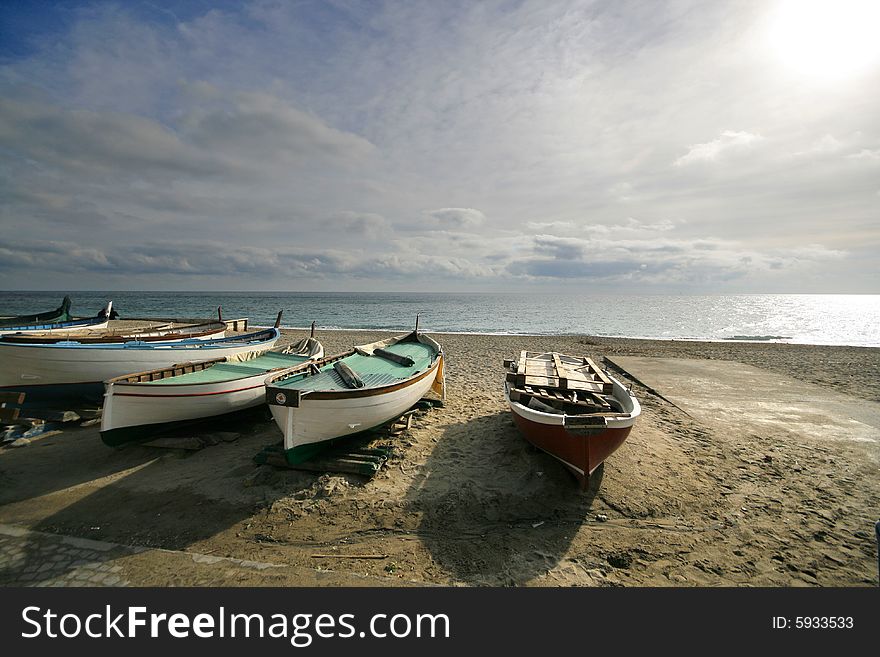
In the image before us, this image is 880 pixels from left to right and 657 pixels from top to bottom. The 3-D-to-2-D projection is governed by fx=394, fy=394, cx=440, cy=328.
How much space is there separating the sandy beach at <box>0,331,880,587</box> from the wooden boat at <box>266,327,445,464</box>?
70cm

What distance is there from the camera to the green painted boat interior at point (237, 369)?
8.16m

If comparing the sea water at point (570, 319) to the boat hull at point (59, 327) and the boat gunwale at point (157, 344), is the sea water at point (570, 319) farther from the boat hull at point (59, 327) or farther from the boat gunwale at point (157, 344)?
the boat gunwale at point (157, 344)

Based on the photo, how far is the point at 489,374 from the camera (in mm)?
15102

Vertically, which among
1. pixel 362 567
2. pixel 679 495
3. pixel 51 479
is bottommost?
pixel 51 479

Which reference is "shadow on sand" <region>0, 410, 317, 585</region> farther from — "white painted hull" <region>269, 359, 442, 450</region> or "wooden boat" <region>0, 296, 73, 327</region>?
"wooden boat" <region>0, 296, 73, 327</region>

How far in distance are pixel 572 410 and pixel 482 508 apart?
2.64m

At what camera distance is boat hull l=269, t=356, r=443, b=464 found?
6.06 meters

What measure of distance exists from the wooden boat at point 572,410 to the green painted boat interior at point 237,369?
584cm

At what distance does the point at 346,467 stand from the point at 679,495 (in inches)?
205

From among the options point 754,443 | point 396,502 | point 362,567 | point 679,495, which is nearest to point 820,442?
point 754,443

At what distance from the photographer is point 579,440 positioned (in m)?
5.56
